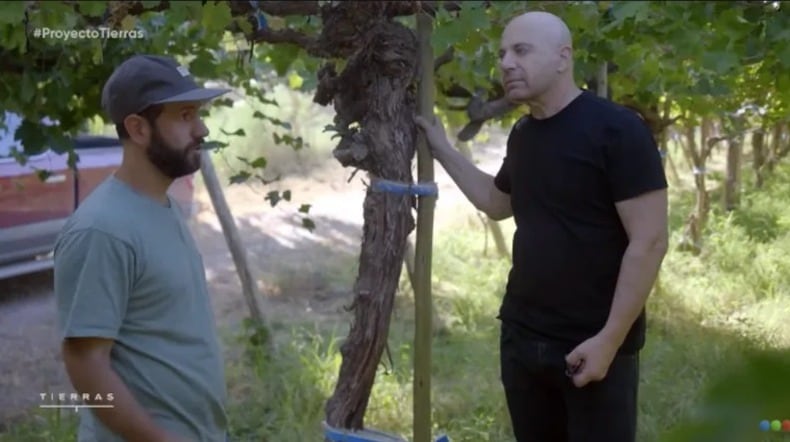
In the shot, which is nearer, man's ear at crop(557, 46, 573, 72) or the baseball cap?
the baseball cap

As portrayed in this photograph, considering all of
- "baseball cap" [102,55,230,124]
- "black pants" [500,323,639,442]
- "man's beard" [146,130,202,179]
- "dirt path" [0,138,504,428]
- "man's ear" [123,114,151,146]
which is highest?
"baseball cap" [102,55,230,124]

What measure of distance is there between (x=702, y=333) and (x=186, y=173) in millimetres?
4141

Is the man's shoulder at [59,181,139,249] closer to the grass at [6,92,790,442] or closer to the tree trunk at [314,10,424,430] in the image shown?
the tree trunk at [314,10,424,430]

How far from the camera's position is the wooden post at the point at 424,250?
8.87 feet

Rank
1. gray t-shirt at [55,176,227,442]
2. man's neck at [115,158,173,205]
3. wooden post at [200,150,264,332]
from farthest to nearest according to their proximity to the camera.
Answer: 1. wooden post at [200,150,264,332]
2. man's neck at [115,158,173,205]
3. gray t-shirt at [55,176,227,442]

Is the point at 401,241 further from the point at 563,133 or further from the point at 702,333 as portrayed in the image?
the point at 702,333

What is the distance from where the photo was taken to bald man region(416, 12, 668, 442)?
2229 millimetres

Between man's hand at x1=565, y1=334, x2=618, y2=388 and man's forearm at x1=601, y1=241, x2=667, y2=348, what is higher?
man's forearm at x1=601, y1=241, x2=667, y2=348

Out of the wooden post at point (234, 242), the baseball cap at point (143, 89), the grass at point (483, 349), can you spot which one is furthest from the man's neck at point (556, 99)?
the wooden post at point (234, 242)

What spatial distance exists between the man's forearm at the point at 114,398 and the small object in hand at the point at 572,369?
1018mm

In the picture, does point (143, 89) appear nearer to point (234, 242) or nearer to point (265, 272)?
point (234, 242)

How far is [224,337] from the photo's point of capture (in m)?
6.41

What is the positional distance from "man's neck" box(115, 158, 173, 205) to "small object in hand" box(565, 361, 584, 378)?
Answer: 3.37 ft

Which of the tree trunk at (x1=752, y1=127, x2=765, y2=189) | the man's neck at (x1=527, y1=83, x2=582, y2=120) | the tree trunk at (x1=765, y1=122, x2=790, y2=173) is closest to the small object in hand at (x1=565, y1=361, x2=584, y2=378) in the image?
the man's neck at (x1=527, y1=83, x2=582, y2=120)
